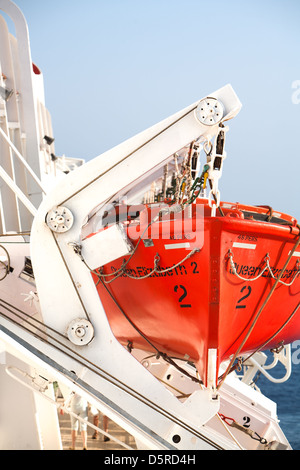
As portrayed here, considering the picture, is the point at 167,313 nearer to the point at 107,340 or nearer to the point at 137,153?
the point at 107,340

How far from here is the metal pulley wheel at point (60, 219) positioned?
3.65 meters

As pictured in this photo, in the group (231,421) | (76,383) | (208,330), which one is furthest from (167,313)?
(231,421)

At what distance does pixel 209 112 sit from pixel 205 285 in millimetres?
1401

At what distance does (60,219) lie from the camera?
3646 mm

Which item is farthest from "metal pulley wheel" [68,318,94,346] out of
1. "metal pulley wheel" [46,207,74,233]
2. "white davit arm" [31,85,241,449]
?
"metal pulley wheel" [46,207,74,233]

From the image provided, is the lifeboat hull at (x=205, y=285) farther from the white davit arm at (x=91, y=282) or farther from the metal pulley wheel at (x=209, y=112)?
the metal pulley wheel at (x=209, y=112)

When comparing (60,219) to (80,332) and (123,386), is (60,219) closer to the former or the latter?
(80,332)

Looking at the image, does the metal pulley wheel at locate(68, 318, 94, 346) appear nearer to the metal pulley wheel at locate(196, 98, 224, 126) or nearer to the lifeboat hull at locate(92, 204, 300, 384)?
the lifeboat hull at locate(92, 204, 300, 384)

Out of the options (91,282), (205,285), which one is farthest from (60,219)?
(205,285)

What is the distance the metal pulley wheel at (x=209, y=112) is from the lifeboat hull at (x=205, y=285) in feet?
2.70

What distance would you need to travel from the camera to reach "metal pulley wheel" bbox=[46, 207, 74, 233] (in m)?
3.65

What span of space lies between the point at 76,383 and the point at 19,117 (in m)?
4.74

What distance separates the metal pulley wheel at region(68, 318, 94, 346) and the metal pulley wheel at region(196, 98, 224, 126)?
1731mm
